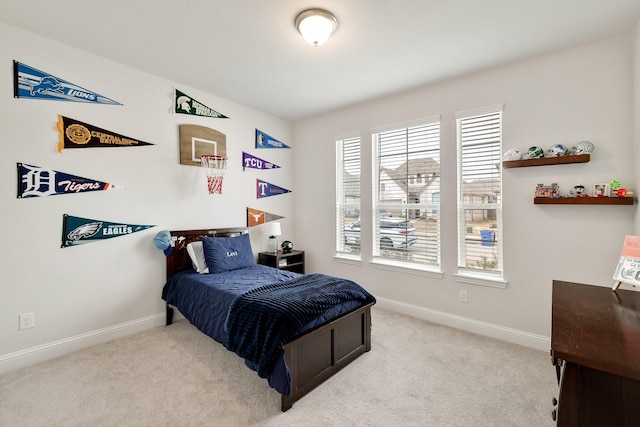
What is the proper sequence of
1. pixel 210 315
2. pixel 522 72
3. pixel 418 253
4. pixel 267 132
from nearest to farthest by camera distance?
1. pixel 210 315
2. pixel 522 72
3. pixel 418 253
4. pixel 267 132

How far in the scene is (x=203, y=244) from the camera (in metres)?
3.26

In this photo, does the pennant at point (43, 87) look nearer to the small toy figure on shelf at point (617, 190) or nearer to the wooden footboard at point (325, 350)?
the wooden footboard at point (325, 350)

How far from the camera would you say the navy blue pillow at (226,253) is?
125 inches

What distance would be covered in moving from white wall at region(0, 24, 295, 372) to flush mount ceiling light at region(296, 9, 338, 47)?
1371 mm

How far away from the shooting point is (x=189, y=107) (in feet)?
11.2

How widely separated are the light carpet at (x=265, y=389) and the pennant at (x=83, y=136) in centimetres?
189

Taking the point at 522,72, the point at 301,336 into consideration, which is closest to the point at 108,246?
the point at 301,336

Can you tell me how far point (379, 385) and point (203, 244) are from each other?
2291mm

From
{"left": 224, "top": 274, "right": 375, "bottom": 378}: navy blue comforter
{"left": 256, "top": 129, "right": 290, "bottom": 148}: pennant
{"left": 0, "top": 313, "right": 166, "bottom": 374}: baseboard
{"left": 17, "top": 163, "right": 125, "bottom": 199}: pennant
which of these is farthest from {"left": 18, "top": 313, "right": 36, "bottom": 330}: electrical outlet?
{"left": 256, "top": 129, "right": 290, "bottom": 148}: pennant

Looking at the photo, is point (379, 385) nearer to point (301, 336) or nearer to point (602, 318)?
point (301, 336)

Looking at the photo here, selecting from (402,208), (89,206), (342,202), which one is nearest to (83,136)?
(89,206)

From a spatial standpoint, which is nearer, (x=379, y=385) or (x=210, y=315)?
(x=379, y=385)

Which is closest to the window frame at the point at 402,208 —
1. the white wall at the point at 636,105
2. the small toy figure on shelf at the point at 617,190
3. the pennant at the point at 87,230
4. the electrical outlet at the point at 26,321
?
the small toy figure on shelf at the point at 617,190

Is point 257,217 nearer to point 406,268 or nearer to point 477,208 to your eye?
point 406,268
